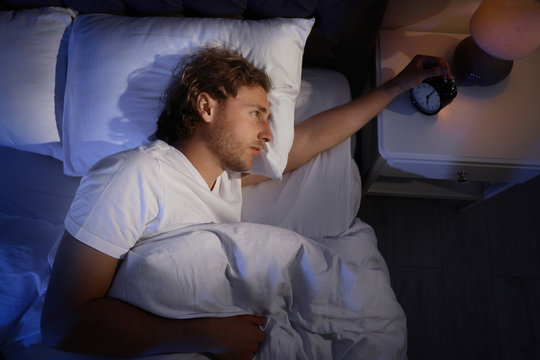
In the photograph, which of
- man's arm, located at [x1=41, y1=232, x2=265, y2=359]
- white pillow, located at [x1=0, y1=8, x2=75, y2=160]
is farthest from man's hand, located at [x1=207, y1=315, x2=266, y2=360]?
white pillow, located at [x1=0, y1=8, x2=75, y2=160]

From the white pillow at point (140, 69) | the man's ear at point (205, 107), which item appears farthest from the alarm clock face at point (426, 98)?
the man's ear at point (205, 107)

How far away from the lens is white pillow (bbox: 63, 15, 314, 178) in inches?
39.7

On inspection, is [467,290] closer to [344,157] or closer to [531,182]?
[531,182]

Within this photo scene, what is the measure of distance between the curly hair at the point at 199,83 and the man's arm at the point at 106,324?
16.1 inches

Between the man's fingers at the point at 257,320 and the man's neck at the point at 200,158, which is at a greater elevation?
the man's neck at the point at 200,158

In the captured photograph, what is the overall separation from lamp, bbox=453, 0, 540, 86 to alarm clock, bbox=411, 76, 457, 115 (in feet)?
0.32

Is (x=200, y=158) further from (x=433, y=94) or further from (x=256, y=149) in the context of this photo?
(x=433, y=94)

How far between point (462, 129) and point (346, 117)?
1.18ft

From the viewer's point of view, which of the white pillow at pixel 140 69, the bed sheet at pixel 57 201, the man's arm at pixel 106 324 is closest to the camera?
the man's arm at pixel 106 324

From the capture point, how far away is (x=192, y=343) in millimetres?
817

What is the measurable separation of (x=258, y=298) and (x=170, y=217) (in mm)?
311

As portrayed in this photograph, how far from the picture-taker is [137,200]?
84 centimetres

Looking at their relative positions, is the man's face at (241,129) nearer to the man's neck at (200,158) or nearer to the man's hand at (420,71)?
the man's neck at (200,158)

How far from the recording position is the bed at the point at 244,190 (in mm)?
850
